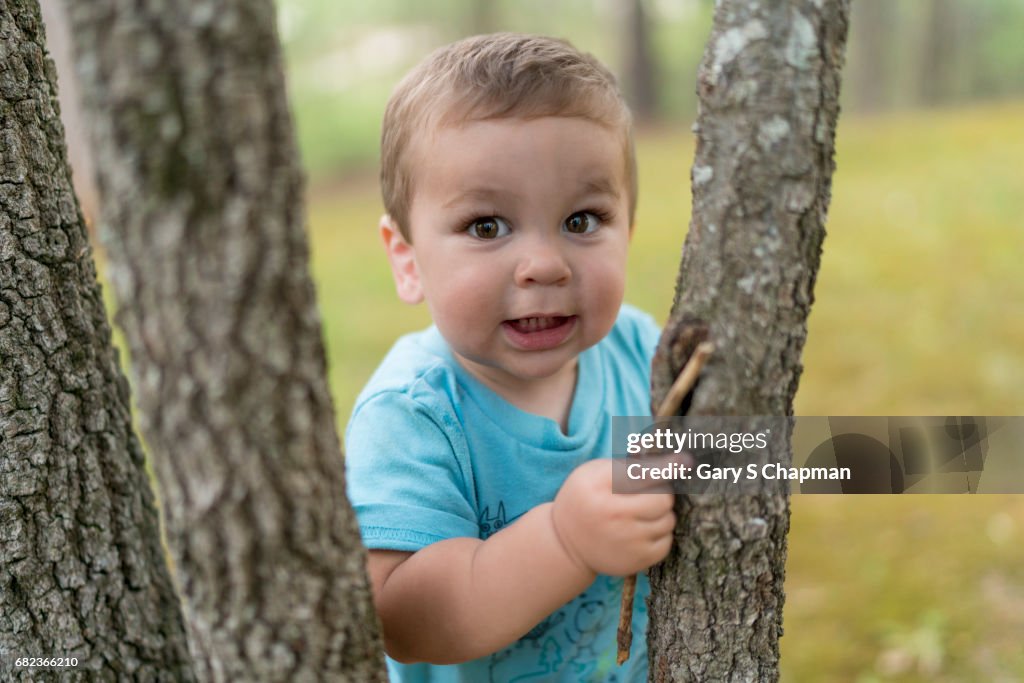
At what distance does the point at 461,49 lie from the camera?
6.35 feet

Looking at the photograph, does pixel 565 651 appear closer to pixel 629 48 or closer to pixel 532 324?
pixel 532 324

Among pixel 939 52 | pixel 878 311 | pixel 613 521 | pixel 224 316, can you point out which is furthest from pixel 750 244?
pixel 939 52

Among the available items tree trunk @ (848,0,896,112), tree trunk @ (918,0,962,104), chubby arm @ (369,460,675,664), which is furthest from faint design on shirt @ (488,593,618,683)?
tree trunk @ (918,0,962,104)

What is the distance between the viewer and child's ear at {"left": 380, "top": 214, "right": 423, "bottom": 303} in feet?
6.57

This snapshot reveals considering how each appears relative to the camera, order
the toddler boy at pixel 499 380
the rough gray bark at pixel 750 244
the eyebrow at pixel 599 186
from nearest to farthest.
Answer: the rough gray bark at pixel 750 244 < the toddler boy at pixel 499 380 < the eyebrow at pixel 599 186

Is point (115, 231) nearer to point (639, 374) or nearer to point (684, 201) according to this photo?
point (639, 374)

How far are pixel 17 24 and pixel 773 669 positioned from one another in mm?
1778

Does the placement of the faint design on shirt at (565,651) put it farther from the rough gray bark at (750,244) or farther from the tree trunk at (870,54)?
the tree trunk at (870,54)

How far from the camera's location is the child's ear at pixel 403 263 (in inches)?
78.9

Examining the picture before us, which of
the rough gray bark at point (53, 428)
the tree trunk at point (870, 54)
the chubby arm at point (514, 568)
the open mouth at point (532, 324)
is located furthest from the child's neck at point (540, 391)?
the tree trunk at point (870, 54)

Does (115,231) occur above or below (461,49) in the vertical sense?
below

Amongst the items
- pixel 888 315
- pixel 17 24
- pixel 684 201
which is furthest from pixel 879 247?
pixel 17 24

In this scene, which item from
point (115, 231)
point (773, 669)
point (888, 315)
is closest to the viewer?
point (115, 231)

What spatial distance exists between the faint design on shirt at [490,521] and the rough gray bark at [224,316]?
2.02 ft
